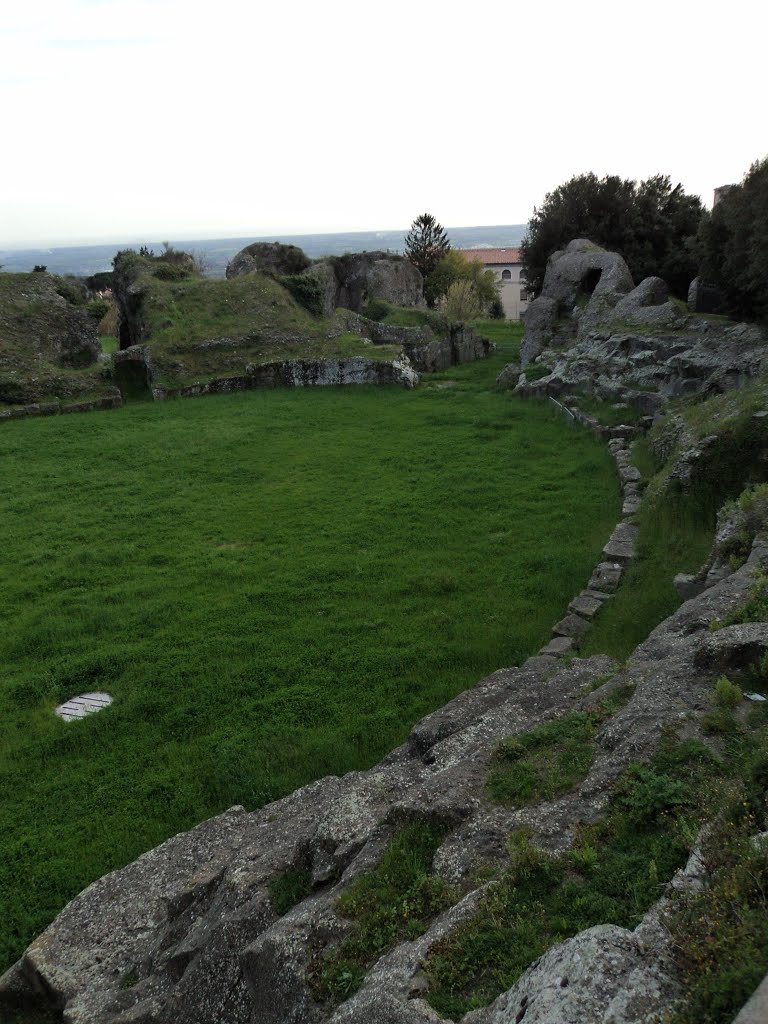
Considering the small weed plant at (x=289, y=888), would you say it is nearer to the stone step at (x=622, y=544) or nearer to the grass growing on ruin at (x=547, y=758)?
the grass growing on ruin at (x=547, y=758)

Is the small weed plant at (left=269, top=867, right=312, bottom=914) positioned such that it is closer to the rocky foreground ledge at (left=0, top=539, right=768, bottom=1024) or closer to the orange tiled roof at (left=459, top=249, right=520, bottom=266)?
the rocky foreground ledge at (left=0, top=539, right=768, bottom=1024)

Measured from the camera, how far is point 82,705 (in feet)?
31.0

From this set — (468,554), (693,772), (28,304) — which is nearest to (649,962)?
(693,772)

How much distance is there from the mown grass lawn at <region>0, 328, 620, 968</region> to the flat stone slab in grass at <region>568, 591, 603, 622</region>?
326mm

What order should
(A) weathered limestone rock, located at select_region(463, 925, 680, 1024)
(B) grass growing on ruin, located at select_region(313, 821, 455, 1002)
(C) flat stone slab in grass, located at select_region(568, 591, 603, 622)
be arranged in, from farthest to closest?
(C) flat stone slab in grass, located at select_region(568, 591, 603, 622) → (B) grass growing on ruin, located at select_region(313, 821, 455, 1002) → (A) weathered limestone rock, located at select_region(463, 925, 680, 1024)

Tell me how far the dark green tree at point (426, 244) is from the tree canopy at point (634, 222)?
3228cm

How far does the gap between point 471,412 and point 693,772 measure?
783 inches

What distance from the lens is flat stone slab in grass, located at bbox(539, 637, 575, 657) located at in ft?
31.6

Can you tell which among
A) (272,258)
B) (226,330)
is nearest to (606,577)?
(226,330)

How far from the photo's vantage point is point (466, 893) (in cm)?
478

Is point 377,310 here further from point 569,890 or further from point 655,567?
point 569,890

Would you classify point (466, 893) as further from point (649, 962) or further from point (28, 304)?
point (28, 304)

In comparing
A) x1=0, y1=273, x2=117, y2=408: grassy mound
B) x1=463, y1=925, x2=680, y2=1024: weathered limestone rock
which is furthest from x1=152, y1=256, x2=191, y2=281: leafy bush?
x1=463, y1=925, x2=680, y2=1024: weathered limestone rock

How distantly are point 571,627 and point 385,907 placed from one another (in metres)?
6.26
